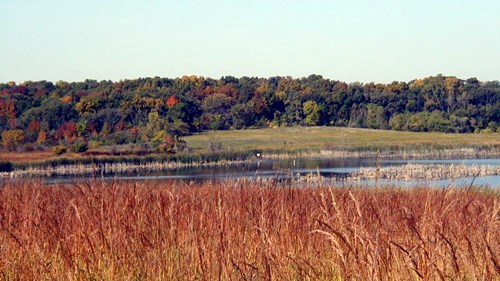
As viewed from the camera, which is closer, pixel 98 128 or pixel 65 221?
pixel 65 221

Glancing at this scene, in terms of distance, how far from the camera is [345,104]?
99188 millimetres

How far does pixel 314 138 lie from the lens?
80750mm

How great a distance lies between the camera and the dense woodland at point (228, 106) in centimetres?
8044

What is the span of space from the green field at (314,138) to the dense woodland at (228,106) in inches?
183

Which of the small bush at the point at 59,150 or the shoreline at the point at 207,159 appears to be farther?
the small bush at the point at 59,150

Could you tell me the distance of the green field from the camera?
70.2m

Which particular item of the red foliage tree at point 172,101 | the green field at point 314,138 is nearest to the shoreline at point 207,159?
the green field at point 314,138

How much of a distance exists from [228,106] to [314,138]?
20.2 m

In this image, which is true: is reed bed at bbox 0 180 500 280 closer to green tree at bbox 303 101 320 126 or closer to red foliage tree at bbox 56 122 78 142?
red foliage tree at bbox 56 122 78 142

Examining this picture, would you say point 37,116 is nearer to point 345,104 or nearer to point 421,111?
point 345,104

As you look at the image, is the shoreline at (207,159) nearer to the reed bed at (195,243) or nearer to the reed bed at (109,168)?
the reed bed at (109,168)

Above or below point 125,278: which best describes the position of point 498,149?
below

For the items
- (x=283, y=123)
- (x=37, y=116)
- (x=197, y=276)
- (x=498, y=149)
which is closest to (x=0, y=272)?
(x=197, y=276)

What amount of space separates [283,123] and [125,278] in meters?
91.5
